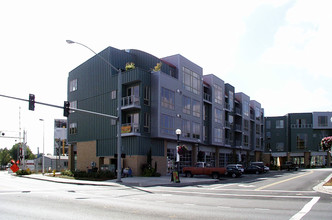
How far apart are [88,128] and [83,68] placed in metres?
8.45

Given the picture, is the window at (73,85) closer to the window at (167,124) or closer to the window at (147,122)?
the window at (147,122)

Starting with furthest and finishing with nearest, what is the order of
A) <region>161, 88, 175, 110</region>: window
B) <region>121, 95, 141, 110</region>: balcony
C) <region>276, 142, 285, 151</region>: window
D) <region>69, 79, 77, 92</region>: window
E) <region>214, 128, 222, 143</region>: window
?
<region>276, 142, 285, 151</region>: window < <region>214, 128, 222, 143</region>: window < <region>69, 79, 77, 92</region>: window < <region>161, 88, 175, 110</region>: window < <region>121, 95, 141, 110</region>: balcony

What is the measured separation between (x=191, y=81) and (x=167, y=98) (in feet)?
23.3


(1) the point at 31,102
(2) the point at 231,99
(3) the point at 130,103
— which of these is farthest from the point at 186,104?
(1) the point at 31,102

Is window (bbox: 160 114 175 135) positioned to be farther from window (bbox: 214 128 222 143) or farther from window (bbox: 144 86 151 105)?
window (bbox: 214 128 222 143)

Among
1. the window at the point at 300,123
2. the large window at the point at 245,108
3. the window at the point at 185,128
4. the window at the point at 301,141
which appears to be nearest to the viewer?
the window at the point at 185,128

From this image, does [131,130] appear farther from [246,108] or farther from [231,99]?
[246,108]

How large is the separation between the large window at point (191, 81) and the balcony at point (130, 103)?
29.6ft

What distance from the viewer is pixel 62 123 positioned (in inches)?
3725

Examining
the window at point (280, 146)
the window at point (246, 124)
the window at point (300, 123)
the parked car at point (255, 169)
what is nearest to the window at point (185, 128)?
the parked car at point (255, 169)

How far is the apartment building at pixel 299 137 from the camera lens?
79.6m

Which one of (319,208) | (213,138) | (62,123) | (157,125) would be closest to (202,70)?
(213,138)

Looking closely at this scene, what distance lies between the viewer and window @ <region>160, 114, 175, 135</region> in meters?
36.7

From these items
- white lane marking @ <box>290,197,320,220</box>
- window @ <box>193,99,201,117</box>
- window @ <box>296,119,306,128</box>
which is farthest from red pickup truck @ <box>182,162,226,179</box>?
window @ <box>296,119,306,128</box>
